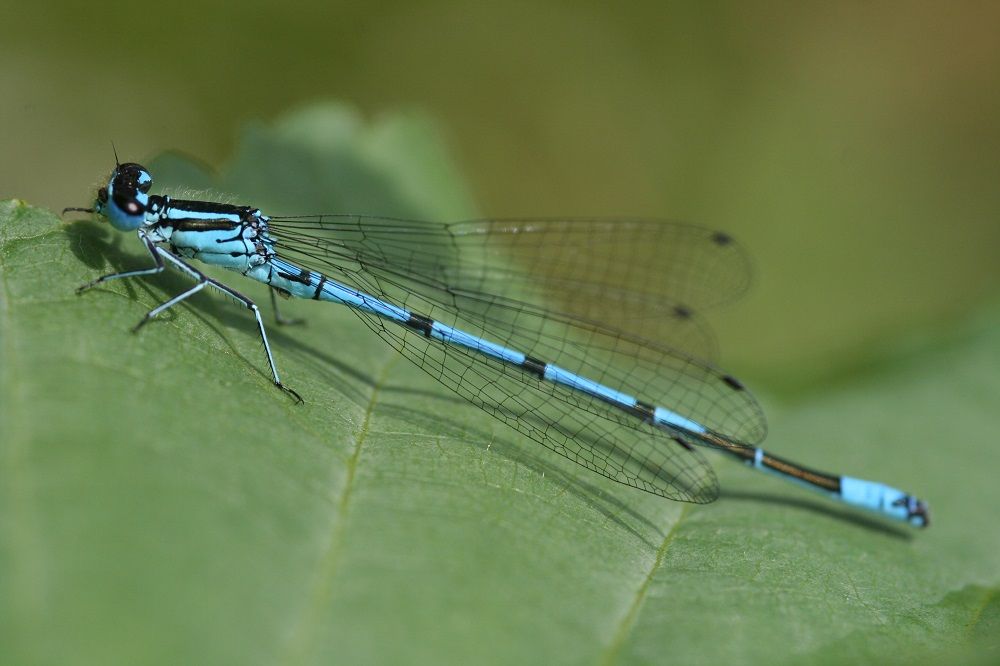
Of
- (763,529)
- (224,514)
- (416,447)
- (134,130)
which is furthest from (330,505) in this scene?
(134,130)

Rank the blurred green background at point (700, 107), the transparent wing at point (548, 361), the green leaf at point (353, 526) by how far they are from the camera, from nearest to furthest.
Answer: the green leaf at point (353, 526), the transparent wing at point (548, 361), the blurred green background at point (700, 107)

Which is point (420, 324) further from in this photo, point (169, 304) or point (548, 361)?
point (169, 304)

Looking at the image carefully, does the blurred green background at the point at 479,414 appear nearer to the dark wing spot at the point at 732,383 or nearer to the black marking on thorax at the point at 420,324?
the black marking on thorax at the point at 420,324

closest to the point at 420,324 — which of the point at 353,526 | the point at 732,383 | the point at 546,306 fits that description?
the point at 546,306

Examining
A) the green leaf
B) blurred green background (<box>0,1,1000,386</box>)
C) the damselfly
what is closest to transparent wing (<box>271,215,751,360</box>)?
the damselfly

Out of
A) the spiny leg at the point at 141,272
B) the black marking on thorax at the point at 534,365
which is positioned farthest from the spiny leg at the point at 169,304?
the black marking on thorax at the point at 534,365

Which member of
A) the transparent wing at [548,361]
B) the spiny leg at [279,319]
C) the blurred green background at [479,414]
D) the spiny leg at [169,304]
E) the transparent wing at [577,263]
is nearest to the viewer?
the blurred green background at [479,414]
